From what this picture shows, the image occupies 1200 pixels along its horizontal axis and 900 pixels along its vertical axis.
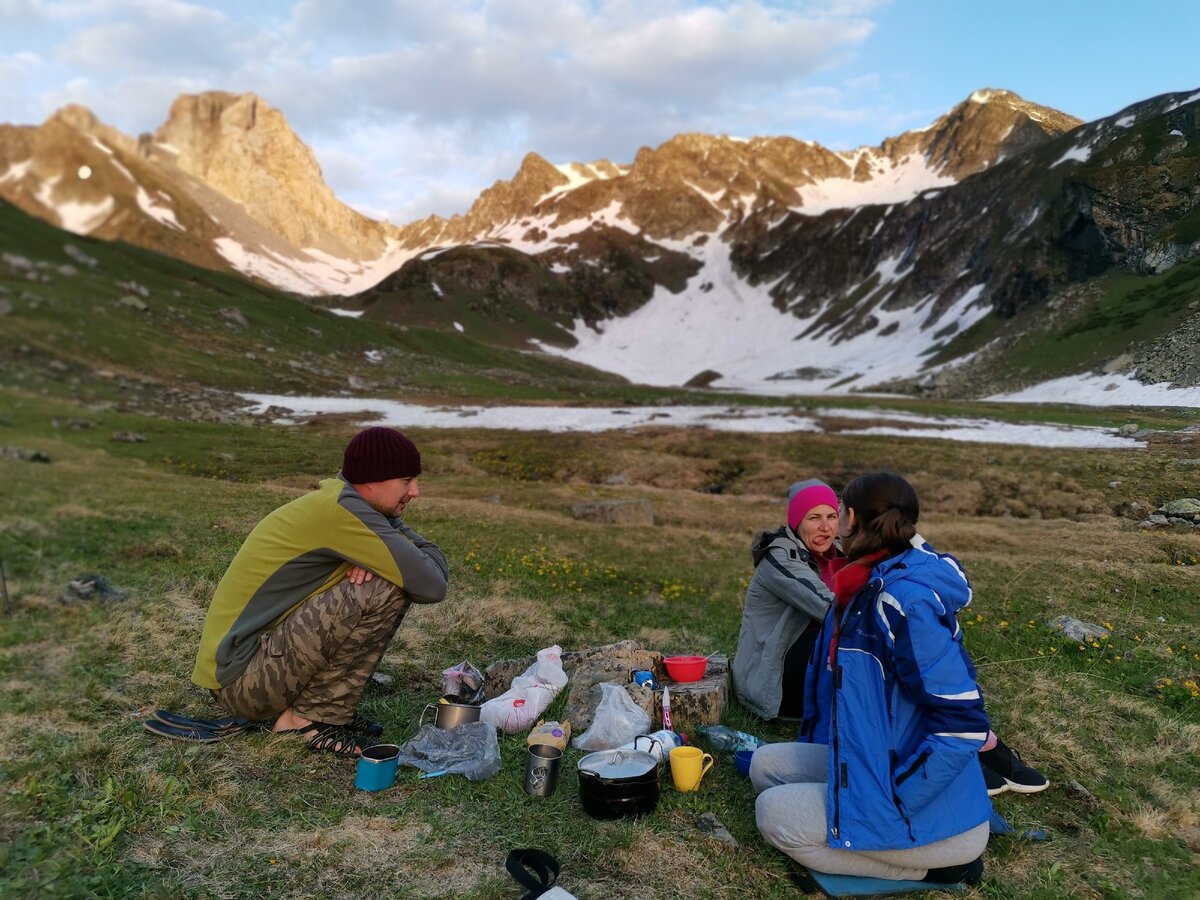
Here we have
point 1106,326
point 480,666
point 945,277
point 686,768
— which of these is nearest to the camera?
point 686,768

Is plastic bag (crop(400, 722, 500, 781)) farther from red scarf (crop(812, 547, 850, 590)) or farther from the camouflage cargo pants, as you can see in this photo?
red scarf (crop(812, 547, 850, 590))

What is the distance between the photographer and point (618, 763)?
5992 mm

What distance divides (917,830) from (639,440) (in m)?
41.2

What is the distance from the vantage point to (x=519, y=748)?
6.86 meters

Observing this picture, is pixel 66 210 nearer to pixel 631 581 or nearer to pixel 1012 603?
pixel 631 581

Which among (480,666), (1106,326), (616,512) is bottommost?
(616,512)

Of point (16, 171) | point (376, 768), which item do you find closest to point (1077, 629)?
point (376, 768)

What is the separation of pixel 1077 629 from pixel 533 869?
399 inches

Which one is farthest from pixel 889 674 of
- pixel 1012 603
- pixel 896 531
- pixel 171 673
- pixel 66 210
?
pixel 66 210

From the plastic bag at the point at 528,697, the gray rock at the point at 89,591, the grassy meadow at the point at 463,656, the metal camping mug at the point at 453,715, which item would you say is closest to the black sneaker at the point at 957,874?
the grassy meadow at the point at 463,656

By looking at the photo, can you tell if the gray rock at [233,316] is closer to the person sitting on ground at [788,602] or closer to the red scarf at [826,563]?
the person sitting on ground at [788,602]

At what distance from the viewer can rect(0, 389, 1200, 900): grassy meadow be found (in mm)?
4918

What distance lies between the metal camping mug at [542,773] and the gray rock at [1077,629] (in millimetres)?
9004

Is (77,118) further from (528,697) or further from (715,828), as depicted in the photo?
(715,828)
